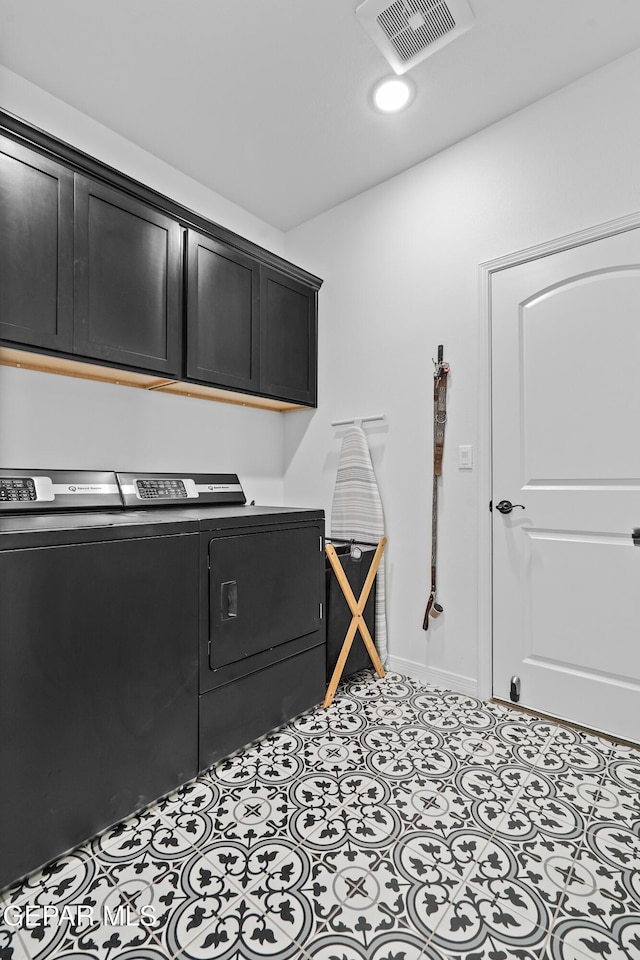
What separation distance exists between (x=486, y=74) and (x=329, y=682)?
114 inches

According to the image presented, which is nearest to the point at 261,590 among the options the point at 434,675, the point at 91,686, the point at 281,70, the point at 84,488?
the point at 91,686

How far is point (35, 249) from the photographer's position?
6.02 feet

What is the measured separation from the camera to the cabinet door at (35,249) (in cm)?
177

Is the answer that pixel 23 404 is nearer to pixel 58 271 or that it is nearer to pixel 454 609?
pixel 58 271

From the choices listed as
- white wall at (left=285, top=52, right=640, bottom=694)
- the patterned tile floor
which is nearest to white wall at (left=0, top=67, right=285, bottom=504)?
white wall at (left=285, top=52, right=640, bottom=694)

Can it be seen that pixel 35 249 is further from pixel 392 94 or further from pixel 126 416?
pixel 392 94

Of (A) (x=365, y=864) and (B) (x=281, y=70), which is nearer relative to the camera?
(A) (x=365, y=864)

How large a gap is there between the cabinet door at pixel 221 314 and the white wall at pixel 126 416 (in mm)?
358

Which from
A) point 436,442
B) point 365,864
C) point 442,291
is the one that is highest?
point 442,291

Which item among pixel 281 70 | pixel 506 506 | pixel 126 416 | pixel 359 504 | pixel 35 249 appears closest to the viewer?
pixel 35 249

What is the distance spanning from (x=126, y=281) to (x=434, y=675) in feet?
7.97

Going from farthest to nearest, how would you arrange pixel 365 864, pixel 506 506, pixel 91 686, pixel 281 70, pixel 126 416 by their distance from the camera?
pixel 126 416, pixel 506 506, pixel 281 70, pixel 91 686, pixel 365 864

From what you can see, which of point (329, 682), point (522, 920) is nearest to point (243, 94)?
point (329, 682)

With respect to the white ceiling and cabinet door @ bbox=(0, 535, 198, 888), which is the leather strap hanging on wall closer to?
the white ceiling
